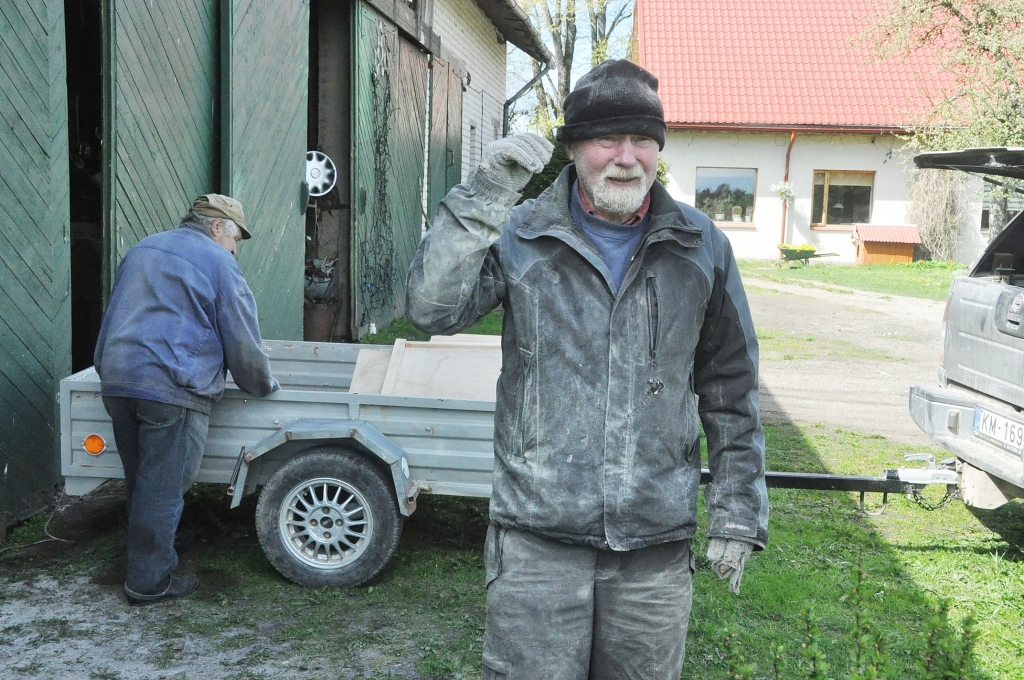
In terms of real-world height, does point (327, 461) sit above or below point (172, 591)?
above

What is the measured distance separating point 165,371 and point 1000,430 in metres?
4.14

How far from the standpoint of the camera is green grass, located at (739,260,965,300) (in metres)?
20.5

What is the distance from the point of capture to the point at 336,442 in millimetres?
4902

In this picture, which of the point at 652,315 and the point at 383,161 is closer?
the point at 652,315

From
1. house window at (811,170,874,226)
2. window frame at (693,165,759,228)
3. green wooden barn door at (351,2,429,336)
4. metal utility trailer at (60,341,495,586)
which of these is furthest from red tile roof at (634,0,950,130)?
metal utility trailer at (60,341,495,586)

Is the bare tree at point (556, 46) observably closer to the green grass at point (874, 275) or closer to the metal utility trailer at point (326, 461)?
the green grass at point (874, 275)

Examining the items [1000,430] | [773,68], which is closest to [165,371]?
[1000,430]

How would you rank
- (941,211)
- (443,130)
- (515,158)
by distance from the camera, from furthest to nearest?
(941,211) → (443,130) → (515,158)

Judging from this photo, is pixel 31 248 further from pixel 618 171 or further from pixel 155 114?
pixel 618 171

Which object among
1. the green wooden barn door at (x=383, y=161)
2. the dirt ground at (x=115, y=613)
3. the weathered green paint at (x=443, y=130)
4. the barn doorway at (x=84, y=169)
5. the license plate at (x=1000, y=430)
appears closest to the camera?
the dirt ground at (x=115, y=613)

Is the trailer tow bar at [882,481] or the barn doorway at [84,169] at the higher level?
the barn doorway at [84,169]

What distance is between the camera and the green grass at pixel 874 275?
808 inches

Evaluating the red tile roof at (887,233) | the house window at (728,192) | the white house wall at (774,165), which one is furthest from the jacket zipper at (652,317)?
the house window at (728,192)

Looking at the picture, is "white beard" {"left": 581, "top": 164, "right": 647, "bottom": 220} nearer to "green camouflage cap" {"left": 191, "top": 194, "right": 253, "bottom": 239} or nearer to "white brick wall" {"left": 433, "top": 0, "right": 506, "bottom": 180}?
"green camouflage cap" {"left": 191, "top": 194, "right": 253, "bottom": 239}
